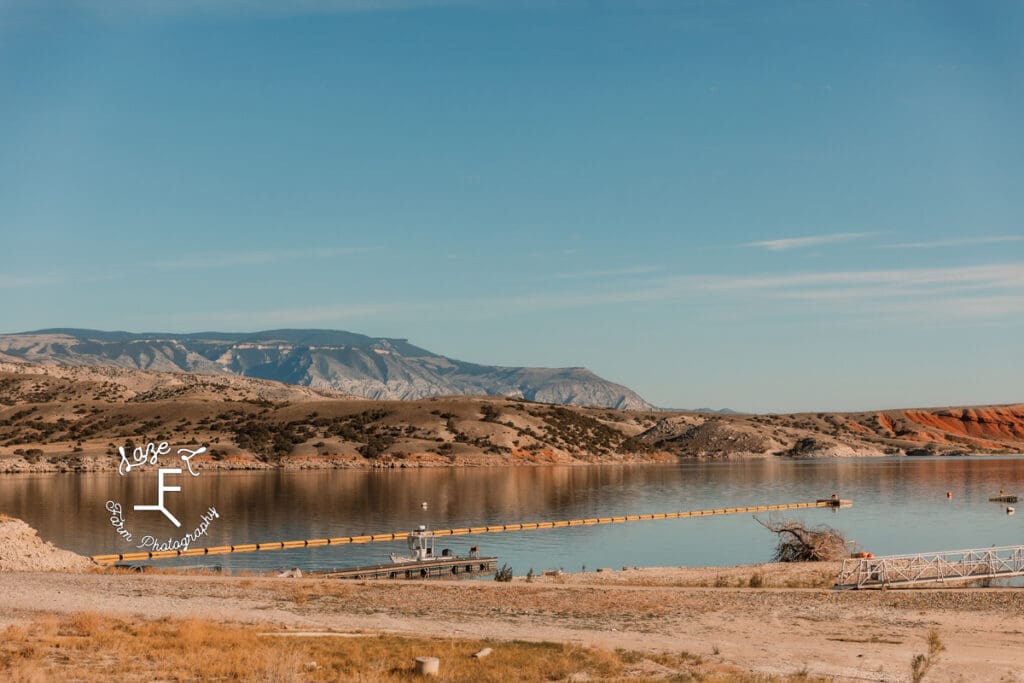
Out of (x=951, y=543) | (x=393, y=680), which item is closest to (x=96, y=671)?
(x=393, y=680)

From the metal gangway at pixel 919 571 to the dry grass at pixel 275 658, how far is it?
18.2m

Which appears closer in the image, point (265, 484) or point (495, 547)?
point (495, 547)

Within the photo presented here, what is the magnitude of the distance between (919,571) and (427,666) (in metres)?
28.3

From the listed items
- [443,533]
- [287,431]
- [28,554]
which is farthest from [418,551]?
[287,431]

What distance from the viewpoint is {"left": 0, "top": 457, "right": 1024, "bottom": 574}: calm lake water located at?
200 feet

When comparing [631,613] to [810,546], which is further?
[810,546]

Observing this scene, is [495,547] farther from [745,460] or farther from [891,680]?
[745,460]

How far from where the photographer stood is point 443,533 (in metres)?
68.1

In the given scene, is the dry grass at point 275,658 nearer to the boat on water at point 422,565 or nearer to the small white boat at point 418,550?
the boat on water at point 422,565

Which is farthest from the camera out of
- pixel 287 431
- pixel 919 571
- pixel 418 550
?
pixel 287 431

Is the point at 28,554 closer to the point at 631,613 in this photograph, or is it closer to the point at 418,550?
the point at 418,550

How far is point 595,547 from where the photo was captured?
63.1 m

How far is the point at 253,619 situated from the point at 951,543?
48.9 meters

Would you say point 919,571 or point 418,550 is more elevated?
point 919,571
